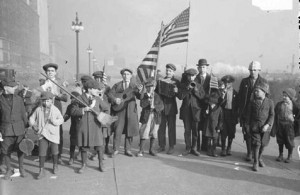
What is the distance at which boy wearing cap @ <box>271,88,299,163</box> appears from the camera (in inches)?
208

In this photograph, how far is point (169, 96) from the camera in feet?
18.4

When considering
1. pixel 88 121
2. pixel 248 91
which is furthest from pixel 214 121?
pixel 88 121

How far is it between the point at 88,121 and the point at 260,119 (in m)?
3.22

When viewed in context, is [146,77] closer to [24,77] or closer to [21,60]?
[24,77]

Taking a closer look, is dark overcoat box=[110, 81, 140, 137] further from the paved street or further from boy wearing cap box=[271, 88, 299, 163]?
boy wearing cap box=[271, 88, 299, 163]

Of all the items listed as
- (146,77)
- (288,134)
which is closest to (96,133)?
(146,77)

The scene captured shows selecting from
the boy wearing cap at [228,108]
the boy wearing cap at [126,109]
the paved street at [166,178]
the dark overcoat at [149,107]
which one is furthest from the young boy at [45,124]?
the boy wearing cap at [228,108]

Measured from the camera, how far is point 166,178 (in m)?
4.26

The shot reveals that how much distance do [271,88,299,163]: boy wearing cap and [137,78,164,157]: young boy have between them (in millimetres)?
2475

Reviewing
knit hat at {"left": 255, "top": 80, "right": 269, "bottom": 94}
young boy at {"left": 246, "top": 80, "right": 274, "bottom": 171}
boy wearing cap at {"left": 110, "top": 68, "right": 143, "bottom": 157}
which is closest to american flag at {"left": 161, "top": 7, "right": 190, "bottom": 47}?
boy wearing cap at {"left": 110, "top": 68, "right": 143, "bottom": 157}

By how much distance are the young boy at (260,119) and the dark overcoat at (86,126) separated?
2.93 m

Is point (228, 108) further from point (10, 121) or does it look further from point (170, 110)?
point (10, 121)

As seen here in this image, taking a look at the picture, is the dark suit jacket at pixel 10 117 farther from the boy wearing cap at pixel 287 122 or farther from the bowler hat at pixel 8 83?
the boy wearing cap at pixel 287 122

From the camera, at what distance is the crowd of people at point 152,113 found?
4398mm
